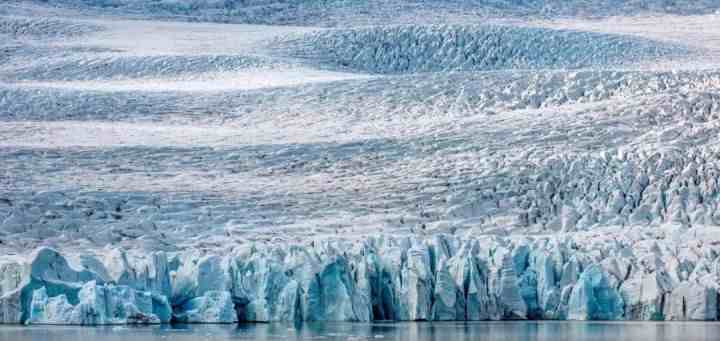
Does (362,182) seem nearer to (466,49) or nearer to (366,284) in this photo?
(366,284)

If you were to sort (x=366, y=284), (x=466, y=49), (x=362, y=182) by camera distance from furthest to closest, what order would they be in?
(x=466, y=49) → (x=362, y=182) → (x=366, y=284)

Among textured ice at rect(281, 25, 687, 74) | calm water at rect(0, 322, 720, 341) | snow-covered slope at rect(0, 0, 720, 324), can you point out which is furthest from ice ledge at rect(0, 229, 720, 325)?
textured ice at rect(281, 25, 687, 74)

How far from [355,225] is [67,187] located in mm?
4141

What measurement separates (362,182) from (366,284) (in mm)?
6860

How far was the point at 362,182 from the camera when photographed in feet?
77.2

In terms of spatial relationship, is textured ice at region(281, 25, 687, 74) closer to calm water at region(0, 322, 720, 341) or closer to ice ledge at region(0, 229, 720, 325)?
ice ledge at region(0, 229, 720, 325)

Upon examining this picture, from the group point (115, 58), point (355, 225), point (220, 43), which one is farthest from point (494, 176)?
point (220, 43)

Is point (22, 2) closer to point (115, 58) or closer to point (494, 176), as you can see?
point (115, 58)

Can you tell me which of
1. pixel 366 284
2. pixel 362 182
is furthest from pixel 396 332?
pixel 362 182

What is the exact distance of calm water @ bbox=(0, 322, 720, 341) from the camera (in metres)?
14.3

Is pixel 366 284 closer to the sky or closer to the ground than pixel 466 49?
closer to the ground

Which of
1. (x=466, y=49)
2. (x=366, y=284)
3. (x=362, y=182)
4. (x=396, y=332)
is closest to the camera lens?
(x=396, y=332)

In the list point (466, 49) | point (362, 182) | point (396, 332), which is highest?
point (466, 49)

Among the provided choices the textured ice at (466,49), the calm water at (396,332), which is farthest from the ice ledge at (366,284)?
the textured ice at (466,49)
